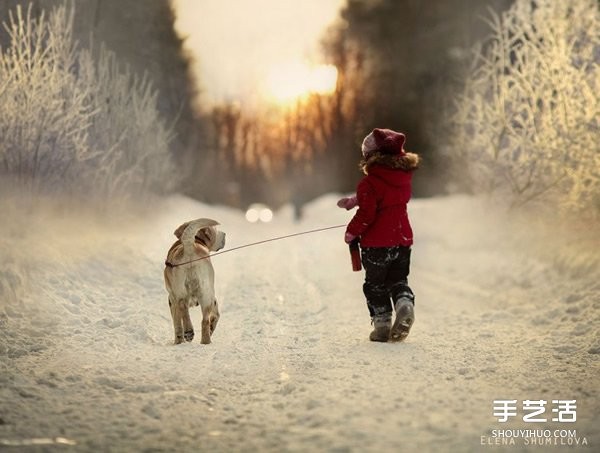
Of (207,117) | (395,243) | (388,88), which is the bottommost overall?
(395,243)

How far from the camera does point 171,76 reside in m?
18.7

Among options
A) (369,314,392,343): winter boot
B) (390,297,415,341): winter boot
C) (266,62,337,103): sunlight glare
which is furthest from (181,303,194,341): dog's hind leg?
(266,62,337,103): sunlight glare

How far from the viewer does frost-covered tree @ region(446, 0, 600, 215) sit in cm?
900

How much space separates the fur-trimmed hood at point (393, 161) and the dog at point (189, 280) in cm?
143

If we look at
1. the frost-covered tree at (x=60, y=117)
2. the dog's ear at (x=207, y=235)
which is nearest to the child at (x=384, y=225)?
the dog's ear at (x=207, y=235)

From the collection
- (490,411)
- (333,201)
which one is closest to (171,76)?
(333,201)

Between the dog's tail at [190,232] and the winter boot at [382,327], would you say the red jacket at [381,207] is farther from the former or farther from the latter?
the dog's tail at [190,232]

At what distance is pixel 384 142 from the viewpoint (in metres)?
4.92

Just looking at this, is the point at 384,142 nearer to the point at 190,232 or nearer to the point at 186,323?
the point at 190,232

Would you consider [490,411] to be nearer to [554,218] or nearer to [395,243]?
[395,243]

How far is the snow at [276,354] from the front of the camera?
10.2 ft

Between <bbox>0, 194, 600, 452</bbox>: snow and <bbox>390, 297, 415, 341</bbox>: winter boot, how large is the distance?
113mm

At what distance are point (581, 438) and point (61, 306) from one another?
481 centimetres

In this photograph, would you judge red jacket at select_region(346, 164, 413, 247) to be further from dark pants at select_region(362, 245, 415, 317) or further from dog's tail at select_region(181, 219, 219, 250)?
dog's tail at select_region(181, 219, 219, 250)
